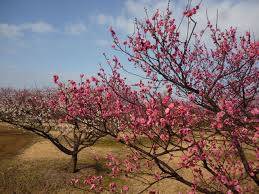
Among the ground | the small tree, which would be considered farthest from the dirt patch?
the small tree

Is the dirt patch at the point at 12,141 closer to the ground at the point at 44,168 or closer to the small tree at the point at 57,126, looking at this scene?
the ground at the point at 44,168

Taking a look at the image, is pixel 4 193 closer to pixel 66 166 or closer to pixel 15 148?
pixel 66 166

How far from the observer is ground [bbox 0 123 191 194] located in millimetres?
16203

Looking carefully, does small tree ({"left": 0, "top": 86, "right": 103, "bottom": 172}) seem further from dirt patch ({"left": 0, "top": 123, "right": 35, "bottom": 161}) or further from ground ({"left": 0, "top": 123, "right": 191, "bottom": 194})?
dirt patch ({"left": 0, "top": 123, "right": 35, "bottom": 161})

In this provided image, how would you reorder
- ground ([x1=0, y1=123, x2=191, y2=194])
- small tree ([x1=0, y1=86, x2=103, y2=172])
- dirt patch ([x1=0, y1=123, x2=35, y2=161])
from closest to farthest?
1. ground ([x1=0, y1=123, x2=191, y2=194])
2. small tree ([x1=0, y1=86, x2=103, y2=172])
3. dirt patch ([x1=0, y1=123, x2=35, y2=161])

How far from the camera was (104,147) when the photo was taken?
25297mm

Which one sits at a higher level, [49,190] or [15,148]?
[15,148]

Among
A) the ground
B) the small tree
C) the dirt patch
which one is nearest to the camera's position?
the ground

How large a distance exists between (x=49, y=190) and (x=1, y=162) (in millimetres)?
5790

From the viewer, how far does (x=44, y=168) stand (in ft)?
61.4

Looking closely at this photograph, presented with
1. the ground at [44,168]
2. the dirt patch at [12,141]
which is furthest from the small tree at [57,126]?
the dirt patch at [12,141]

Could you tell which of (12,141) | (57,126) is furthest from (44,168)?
(12,141)

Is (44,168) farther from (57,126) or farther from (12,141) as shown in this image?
(12,141)

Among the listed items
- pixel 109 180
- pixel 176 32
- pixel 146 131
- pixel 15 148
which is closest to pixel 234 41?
pixel 176 32
